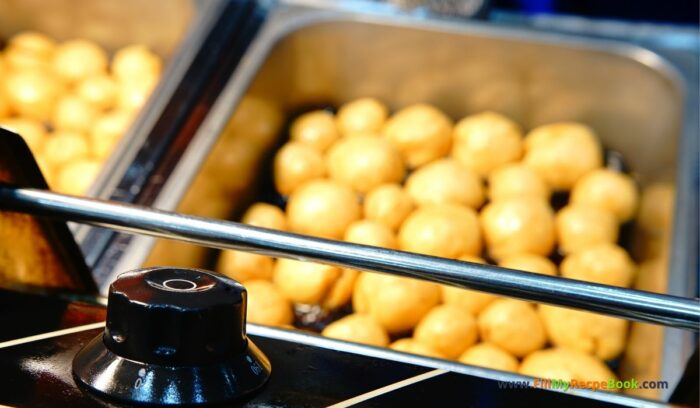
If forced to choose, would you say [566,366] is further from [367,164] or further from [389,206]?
[367,164]

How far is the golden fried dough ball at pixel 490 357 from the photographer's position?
1.21 metres

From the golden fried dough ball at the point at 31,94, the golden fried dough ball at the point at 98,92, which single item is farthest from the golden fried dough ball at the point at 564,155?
the golden fried dough ball at the point at 31,94

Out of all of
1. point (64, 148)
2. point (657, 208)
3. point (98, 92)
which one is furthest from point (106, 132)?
A: point (657, 208)

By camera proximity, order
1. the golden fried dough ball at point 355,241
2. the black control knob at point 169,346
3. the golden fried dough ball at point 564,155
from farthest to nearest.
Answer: the golden fried dough ball at point 564,155 < the golden fried dough ball at point 355,241 < the black control knob at point 169,346

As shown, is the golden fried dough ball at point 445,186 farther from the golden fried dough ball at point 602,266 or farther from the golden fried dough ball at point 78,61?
the golden fried dough ball at point 78,61

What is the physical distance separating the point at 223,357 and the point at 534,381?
274 mm

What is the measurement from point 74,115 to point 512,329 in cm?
112

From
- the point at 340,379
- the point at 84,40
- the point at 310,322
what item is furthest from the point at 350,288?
the point at 84,40

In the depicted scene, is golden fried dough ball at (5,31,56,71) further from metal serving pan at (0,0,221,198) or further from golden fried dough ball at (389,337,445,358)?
golden fried dough ball at (389,337,445,358)

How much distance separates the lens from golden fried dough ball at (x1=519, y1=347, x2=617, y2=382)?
3.87 ft

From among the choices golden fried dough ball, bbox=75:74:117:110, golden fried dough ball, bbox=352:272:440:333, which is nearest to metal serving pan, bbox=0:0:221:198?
golden fried dough ball, bbox=75:74:117:110

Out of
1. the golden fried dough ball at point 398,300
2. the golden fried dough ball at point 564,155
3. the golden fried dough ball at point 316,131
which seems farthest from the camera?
the golden fried dough ball at point 316,131

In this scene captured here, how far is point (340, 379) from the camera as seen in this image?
64 centimetres

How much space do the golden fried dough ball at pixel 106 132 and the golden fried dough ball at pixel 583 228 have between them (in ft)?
3.08
